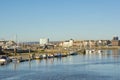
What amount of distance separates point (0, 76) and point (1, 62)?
1956 centimetres

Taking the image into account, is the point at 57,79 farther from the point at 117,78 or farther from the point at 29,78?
the point at 117,78

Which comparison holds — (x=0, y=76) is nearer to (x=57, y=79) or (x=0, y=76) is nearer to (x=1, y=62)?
(x=57, y=79)

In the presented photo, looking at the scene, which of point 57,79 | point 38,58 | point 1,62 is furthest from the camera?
point 38,58

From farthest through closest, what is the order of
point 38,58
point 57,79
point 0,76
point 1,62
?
point 38,58 < point 1,62 < point 0,76 < point 57,79

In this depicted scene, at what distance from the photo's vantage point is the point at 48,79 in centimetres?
3884

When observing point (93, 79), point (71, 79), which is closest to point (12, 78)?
point (71, 79)

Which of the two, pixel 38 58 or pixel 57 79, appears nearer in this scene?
pixel 57 79

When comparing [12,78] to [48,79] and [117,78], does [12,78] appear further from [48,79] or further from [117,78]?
[117,78]

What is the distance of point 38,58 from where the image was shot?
78.8 m

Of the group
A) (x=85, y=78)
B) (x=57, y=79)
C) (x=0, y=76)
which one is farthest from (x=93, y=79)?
(x=0, y=76)

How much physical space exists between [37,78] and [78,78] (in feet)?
15.1

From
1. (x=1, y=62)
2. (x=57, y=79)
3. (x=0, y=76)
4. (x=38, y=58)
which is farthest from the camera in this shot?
(x=38, y=58)

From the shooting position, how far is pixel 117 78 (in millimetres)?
39406

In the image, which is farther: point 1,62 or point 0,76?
point 1,62
